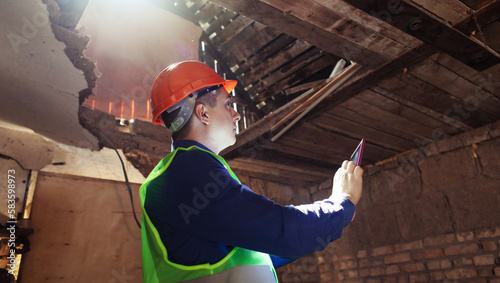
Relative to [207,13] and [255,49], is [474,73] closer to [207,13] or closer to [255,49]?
[255,49]

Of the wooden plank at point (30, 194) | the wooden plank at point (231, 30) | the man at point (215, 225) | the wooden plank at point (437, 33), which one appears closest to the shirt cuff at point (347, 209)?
the man at point (215, 225)

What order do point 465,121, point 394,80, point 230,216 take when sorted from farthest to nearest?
point 465,121 < point 394,80 < point 230,216

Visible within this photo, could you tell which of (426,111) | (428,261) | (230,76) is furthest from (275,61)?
(428,261)

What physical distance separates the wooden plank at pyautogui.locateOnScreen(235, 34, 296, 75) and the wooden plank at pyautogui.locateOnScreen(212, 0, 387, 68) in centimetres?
224

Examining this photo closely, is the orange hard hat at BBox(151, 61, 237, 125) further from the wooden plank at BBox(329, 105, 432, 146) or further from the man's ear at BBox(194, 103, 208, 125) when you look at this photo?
the wooden plank at BBox(329, 105, 432, 146)

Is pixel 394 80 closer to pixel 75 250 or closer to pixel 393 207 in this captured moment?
pixel 393 207

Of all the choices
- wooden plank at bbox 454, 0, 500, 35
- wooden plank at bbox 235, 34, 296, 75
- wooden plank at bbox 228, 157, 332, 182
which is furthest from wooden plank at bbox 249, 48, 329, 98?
wooden plank at bbox 454, 0, 500, 35

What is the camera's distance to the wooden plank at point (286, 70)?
13.9 feet

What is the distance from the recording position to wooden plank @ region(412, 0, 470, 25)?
181 centimetres

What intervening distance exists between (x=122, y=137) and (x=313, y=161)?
7.55 feet

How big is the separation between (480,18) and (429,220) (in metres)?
2.40

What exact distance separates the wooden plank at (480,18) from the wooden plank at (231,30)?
3.08 meters

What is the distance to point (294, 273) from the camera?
4355 mm

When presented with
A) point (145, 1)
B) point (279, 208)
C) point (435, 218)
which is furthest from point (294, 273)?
point (145, 1)
